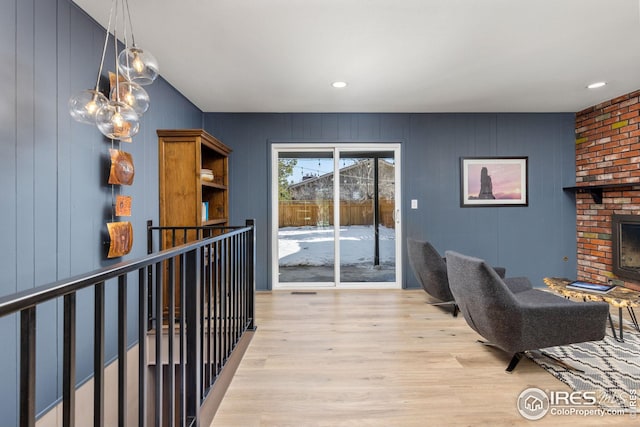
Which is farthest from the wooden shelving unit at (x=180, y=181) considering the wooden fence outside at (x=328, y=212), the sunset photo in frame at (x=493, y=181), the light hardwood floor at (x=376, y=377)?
the sunset photo in frame at (x=493, y=181)

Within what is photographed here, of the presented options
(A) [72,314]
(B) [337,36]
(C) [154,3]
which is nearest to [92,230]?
(C) [154,3]

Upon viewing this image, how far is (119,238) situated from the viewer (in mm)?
2449

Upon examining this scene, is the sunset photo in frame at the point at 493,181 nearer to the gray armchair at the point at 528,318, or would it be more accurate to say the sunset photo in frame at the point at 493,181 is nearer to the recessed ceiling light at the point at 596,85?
the recessed ceiling light at the point at 596,85

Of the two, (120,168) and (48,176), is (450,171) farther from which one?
(48,176)

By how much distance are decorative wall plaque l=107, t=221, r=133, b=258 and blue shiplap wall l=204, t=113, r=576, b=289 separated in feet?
6.54

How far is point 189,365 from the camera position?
1536 millimetres

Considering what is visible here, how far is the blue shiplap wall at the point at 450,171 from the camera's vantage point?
4.54m

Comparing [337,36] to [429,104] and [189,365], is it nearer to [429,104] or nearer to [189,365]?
[429,104]

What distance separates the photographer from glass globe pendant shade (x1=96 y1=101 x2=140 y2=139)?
1.73 meters

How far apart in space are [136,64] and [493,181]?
14.3ft

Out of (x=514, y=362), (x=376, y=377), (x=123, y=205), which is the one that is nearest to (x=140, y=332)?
(x=376, y=377)

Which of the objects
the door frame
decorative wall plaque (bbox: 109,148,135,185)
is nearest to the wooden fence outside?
the door frame

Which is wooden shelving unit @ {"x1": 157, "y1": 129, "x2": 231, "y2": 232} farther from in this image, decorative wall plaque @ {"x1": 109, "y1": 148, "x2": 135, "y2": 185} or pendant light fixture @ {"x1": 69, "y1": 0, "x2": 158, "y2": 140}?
pendant light fixture @ {"x1": 69, "y1": 0, "x2": 158, "y2": 140}

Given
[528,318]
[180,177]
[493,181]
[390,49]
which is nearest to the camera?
[528,318]
